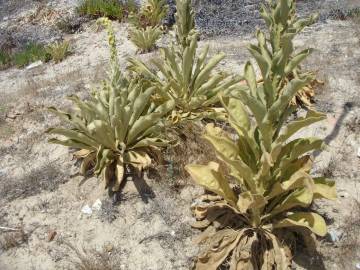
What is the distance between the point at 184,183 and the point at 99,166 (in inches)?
33.4

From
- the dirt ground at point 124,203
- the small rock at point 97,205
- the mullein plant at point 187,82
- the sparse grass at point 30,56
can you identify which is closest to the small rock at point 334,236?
the dirt ground at point 124,203

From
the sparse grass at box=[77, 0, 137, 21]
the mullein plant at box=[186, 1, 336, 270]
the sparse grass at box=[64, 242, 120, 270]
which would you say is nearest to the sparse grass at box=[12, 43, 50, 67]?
the sparse grass at box=[77, 0, 137, 21]

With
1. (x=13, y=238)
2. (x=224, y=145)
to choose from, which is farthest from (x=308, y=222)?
(x=13, y=238)

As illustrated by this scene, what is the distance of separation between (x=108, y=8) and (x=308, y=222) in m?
7.34

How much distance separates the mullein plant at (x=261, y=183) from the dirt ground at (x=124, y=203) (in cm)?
30

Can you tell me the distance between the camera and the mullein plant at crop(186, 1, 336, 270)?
3.12 metres

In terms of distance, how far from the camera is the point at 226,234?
11.8 feet

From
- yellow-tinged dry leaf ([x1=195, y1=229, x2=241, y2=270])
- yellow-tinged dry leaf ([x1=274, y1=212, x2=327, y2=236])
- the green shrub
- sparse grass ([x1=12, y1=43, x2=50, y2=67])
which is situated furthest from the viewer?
the green shrub

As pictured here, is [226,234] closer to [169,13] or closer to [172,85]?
[172,85]

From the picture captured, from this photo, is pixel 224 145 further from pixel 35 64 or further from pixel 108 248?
pixel 35 64

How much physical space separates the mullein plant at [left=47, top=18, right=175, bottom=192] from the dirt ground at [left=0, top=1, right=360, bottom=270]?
0.60 ft

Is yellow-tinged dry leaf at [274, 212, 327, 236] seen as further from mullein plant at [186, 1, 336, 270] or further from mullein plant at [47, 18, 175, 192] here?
mullein plant at [47, 18, 175, 192]

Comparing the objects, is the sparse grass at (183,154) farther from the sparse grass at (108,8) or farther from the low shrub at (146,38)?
the sparse grass at (108,8)

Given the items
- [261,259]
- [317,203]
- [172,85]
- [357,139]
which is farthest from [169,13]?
[261,259]
